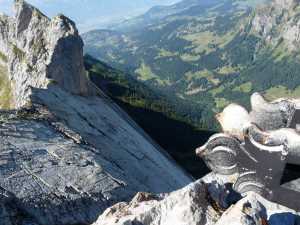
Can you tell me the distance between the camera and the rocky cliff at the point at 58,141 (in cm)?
3831

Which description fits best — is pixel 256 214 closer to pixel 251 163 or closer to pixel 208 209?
pixel 208 209

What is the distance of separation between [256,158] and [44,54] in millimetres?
92666

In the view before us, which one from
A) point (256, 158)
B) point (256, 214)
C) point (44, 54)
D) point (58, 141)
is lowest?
point (44, 54)

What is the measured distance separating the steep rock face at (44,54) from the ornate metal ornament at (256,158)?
77.7 metres

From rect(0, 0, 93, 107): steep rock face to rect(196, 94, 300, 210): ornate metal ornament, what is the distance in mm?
77722

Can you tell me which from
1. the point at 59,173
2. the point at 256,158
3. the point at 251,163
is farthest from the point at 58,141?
the point at 256,158

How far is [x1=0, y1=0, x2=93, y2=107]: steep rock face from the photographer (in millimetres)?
99750

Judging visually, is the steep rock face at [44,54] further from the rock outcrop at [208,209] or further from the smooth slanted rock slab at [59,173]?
the rock outcrop at [208,209]

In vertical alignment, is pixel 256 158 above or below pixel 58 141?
above

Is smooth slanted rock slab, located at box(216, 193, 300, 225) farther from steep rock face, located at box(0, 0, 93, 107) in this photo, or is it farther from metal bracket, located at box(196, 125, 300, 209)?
steep rock face, located at box(0, 0, 93, 107)

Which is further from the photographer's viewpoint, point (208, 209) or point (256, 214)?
point (208, 209)

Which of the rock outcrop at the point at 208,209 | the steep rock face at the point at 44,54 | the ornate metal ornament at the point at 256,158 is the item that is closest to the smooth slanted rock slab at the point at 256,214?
the rock outcrop at the point at 208,209

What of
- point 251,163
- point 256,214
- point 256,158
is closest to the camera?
point 256,214

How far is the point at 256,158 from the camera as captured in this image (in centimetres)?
1591
